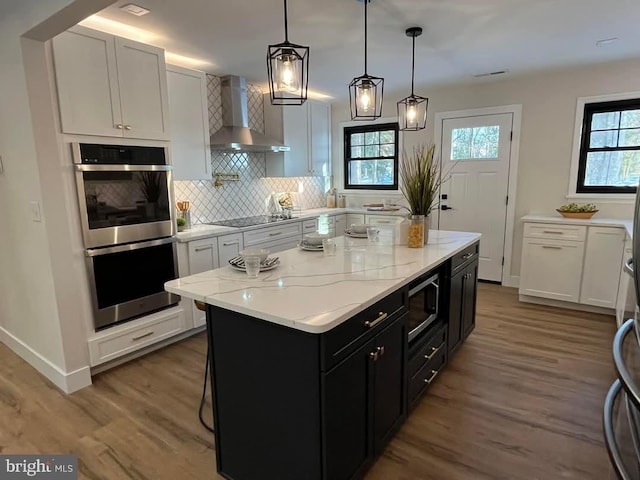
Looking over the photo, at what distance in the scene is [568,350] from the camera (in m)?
3.07

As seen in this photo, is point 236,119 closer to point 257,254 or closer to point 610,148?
point 257,254

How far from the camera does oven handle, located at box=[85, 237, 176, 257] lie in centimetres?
260

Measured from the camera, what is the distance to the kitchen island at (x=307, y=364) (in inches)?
56.0

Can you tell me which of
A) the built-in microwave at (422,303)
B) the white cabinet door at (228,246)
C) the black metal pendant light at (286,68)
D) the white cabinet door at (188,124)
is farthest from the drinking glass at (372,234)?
the white cabinet door at (188,124)

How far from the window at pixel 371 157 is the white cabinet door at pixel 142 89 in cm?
326

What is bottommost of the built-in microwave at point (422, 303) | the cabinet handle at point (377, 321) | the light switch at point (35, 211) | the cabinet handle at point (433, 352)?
the cabinet handle at point (433, 352)

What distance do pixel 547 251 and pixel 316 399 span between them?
3.62 m

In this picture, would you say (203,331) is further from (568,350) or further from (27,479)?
(568,350)

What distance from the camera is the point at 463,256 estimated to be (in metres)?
2.76

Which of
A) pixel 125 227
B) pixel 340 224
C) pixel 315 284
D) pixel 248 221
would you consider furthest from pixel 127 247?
pixel 340 224

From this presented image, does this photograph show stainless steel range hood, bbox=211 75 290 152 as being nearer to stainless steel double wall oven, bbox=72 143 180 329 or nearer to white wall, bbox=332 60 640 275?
stainless steel double wall oven, bbox=72 143 180 329

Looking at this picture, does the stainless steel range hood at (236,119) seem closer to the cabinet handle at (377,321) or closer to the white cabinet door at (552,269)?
the cabinet handle at (377,321)

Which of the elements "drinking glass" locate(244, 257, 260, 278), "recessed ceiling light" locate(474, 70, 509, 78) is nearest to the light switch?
"drinking glass" locate(244, 257, 260, 278)

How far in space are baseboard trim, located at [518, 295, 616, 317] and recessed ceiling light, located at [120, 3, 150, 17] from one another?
441 centimetres
